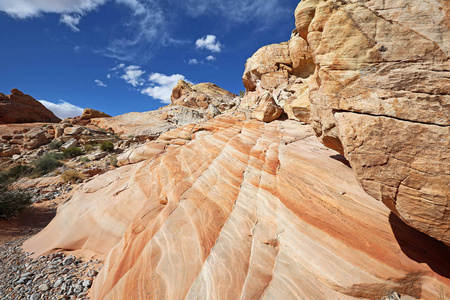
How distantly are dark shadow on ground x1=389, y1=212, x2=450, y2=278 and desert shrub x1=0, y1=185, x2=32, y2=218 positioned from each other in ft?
51.5

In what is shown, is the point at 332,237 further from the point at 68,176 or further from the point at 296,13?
the point at 68,176

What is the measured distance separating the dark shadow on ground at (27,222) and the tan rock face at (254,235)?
2119 millimetres

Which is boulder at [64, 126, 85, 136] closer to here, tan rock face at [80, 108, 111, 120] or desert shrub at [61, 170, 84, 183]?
tan rock face at [80, 108, 111, 120]

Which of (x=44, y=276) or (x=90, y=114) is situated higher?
(x=90, y=114)

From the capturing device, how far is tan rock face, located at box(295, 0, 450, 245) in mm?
2486

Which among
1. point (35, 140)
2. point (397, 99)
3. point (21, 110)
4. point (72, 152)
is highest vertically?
point (21, 110)

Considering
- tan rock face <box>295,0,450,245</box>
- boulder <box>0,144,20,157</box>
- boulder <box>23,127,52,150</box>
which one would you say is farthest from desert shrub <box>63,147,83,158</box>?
tan rock face <box>295,0,450,245</box>

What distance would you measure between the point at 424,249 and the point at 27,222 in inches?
619

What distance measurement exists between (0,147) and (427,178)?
3734 centimetres

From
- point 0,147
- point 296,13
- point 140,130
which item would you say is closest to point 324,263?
point 296,13

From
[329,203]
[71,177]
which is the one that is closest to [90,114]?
→ [71,177]

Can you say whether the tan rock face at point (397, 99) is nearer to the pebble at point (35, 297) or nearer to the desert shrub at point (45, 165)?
the pebble at point (35, 297)

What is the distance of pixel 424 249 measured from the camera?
334cm

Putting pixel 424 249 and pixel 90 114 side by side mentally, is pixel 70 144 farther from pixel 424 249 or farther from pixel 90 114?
pixel 424 249
